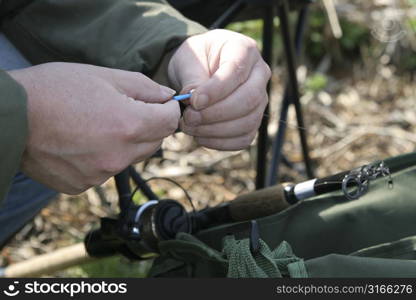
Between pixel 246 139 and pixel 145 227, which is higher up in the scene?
pixel 246 139

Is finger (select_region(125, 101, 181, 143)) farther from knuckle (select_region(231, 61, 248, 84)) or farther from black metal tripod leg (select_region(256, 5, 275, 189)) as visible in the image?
black metal tripod leg (select_region(256, 5, 275, 189))

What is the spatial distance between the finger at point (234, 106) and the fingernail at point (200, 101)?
28 mm

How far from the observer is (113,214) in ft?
6.67

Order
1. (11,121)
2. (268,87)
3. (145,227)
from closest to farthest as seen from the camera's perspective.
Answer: (11,121) → (145,227) → (268,87)

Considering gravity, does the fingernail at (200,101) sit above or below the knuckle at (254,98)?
above

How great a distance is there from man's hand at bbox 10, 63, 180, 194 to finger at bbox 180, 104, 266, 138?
141 mm

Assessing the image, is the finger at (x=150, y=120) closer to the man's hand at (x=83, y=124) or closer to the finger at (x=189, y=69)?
the man's hand at (x=83, y=124)

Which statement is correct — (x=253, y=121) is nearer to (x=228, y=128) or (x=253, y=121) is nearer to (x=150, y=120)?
(x=228, y=128)

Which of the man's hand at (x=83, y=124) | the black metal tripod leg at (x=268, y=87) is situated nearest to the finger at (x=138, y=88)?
the man's hand at (x=83, y=124)

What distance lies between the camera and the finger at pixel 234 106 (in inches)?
38.9

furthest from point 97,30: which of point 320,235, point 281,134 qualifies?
point 281,134

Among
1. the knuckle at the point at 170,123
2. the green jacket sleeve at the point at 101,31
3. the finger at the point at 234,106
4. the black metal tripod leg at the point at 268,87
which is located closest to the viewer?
the knuckle at the point at 170,123

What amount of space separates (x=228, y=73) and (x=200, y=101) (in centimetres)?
7

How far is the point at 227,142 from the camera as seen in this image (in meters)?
1.05
